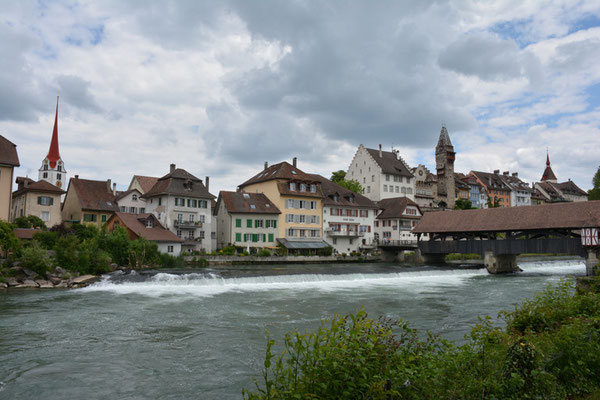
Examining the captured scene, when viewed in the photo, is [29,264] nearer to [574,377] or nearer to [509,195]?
[574,377]

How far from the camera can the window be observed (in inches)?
1491

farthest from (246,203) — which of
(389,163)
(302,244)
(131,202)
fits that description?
(389,163)

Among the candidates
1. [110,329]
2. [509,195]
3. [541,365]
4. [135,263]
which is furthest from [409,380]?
[509,195]

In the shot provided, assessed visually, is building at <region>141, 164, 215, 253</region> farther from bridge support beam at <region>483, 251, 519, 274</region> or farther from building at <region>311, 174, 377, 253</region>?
bridge support beam at <region>483, 251, 519, 274</region>

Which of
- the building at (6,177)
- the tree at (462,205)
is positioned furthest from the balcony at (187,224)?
the tree at (462,205)

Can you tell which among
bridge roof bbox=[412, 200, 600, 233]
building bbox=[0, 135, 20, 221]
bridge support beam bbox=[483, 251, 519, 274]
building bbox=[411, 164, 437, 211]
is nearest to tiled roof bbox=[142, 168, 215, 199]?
building bbox=[0, 135, 20, 221]

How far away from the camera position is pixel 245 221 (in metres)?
42.6

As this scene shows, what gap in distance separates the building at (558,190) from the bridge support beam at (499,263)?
243 ft

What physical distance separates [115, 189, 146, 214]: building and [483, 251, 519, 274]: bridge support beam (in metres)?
31.3

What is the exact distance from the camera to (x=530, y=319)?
324 inches

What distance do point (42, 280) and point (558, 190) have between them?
10817 centimetres

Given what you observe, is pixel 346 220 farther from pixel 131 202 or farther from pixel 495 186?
pixel 495 186

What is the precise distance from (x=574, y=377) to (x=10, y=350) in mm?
10250

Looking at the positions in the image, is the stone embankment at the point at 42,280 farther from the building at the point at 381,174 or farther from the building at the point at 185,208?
the building at the point at 381,174
